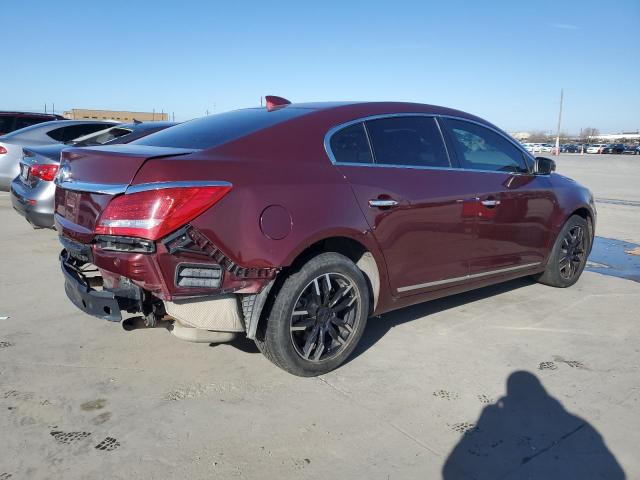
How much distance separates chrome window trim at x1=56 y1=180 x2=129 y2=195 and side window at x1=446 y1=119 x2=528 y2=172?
258 centimetres

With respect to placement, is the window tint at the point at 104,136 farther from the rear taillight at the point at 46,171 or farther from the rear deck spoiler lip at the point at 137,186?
the rear deck spoiler lip at the point at 137,186

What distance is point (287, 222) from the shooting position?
309 cm

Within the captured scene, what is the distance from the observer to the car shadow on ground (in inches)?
162

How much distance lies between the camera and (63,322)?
14.0 ft

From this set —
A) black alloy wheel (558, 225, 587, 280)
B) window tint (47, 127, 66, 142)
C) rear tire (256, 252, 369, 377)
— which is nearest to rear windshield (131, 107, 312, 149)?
rear tire (256, 252, 369, 377)

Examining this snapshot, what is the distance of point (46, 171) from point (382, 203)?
162 inches

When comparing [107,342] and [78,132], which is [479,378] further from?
[78,132]

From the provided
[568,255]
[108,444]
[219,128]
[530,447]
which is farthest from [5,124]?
[530,447]

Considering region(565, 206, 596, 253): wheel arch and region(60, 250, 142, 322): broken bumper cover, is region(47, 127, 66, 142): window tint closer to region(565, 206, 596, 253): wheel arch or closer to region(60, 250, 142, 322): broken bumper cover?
region(60, 250, 142, 322): broken bumper cover

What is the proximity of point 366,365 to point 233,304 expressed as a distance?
111cm

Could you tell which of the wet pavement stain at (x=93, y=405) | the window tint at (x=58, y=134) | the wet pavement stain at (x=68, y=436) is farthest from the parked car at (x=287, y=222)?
the window tint at (x=58, y=134)

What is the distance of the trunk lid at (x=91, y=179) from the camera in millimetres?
2904

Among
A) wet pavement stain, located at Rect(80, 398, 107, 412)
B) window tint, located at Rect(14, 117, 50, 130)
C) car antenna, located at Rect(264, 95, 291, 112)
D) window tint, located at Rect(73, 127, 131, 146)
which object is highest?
window tint, located at Rect(14, 117, 50, 130)

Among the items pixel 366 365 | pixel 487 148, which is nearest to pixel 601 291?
pixel 487 148
